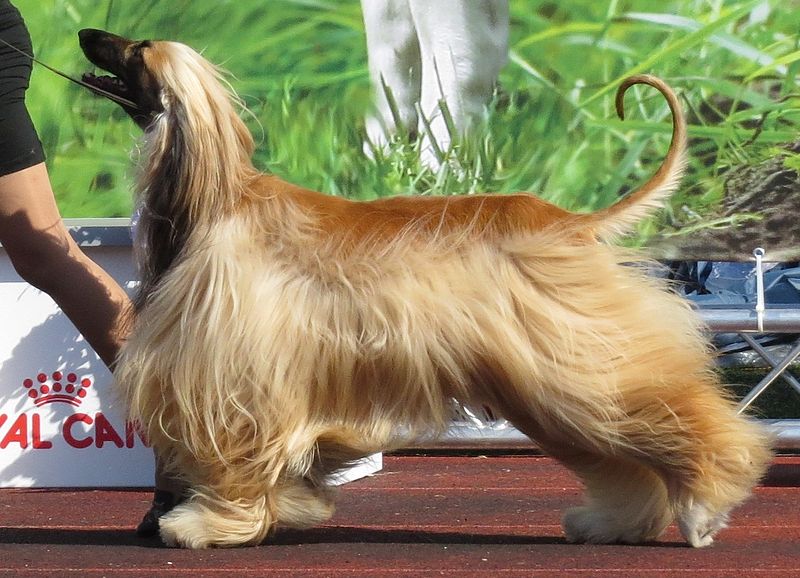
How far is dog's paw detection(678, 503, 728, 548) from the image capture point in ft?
10.4

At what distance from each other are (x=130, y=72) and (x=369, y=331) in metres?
0.91

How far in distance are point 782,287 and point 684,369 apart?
4.92 meters

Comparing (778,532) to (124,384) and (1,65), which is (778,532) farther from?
(1,65)

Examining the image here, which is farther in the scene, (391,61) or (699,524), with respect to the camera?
(391,61)

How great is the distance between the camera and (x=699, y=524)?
320cm

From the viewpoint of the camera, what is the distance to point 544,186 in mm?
4711

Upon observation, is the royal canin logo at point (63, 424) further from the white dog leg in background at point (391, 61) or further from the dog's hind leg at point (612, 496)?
the dog's hind leg at point (612, 496)

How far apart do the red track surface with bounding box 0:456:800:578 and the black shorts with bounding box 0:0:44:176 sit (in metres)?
1.05

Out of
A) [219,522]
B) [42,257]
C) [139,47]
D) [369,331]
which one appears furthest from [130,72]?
[219,522]

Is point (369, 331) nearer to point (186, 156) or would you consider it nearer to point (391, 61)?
point (186, 156)

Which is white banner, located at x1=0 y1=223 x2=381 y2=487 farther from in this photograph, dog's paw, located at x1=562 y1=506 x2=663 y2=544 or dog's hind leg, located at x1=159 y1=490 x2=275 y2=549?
dog's paw, located at x1=562 y1=506 x2=663 y2=544

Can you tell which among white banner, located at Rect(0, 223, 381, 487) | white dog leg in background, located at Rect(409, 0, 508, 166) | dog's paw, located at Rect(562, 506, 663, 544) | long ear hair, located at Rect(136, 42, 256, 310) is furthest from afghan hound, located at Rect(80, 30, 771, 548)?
white dog leg in background, located at Rect(409, 0, 508, 166)

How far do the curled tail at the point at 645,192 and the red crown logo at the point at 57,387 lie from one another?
207cm

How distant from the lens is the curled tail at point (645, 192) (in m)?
3.27
